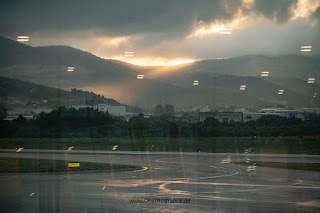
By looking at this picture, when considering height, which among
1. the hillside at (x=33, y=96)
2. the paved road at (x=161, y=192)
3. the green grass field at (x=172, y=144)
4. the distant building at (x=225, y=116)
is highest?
the hillside at (x=33, y=96)

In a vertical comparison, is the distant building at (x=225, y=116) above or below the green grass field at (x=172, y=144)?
above

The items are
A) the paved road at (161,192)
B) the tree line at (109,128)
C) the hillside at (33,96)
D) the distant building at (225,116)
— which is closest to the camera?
the paved road at (161,192)

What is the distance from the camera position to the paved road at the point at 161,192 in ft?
44.8

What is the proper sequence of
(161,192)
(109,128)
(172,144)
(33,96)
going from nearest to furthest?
(161,192), (172,144), (109,128), (33,96)

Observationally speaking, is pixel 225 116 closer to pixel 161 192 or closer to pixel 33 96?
pixel 33 96

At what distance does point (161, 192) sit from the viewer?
17.2 meters

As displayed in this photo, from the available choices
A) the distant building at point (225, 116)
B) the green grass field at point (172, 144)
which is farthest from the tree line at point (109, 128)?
the distant building at point (225, 116)

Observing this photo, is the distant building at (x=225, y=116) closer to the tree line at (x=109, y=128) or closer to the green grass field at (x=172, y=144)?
the tree line at (x=109, y=128)

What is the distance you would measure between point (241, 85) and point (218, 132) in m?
92.0

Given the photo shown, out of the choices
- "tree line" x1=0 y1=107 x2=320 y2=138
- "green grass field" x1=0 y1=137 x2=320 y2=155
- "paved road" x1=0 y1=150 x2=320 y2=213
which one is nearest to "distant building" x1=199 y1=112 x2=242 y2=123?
"tree line" x1=0 y1=107 x2=320 y2=138

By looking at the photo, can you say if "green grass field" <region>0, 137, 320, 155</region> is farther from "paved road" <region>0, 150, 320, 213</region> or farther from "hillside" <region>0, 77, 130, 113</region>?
"hillside" <region>0, 77, 130, 113</region>

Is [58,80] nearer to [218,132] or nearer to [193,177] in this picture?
[218,132]

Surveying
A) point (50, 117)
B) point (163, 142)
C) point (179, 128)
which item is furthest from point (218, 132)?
point (50, 117)

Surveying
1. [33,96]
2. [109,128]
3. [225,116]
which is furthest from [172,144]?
[33,96]
